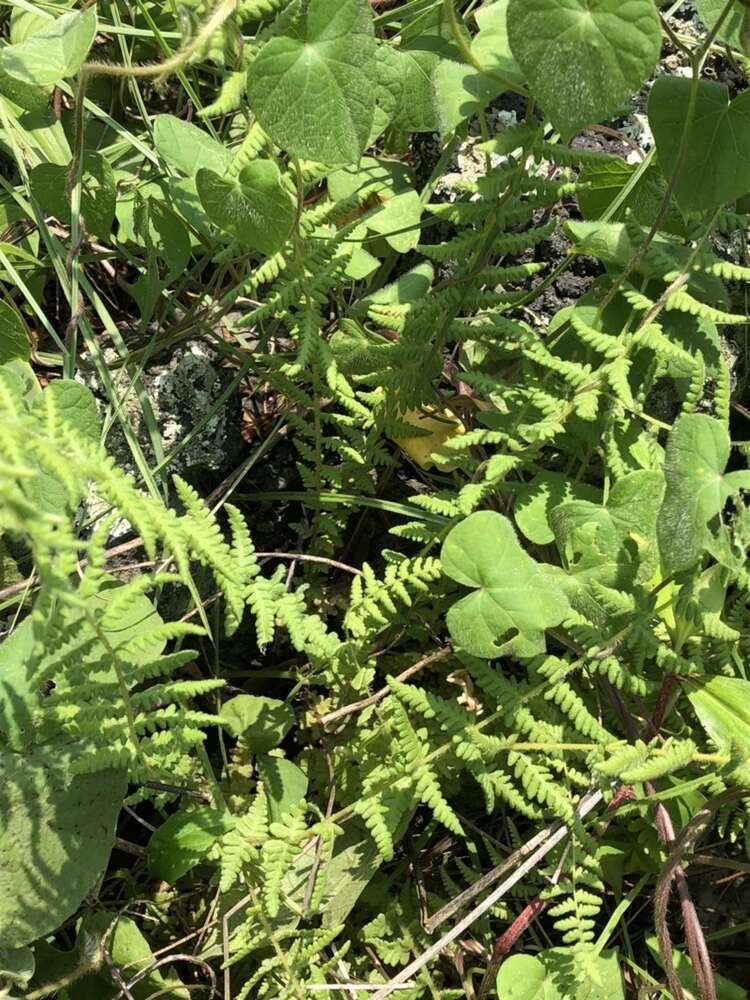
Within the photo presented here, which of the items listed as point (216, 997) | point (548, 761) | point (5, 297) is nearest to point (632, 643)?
point (548, 761)

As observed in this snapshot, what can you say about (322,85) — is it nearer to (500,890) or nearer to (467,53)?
(467,53)

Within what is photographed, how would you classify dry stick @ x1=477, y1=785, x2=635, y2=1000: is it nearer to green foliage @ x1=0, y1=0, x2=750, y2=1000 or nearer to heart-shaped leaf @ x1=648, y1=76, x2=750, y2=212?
green foliage @ x1=0, y1=0, x2=750, y2=1000

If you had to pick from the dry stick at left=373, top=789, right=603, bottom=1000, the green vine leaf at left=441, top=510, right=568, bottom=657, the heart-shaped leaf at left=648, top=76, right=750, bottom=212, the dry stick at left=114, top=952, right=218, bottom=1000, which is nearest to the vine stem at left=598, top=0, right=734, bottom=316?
the heart-shaped leaf at left=648, top=76, right=750, bottom=212

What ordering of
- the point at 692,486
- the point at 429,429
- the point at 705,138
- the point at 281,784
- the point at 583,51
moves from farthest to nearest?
the point at 429,429 → the point at 281,784 → the point at 705,138 → the point at 692,486 → the point at 583,51

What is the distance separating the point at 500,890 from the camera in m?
1.51

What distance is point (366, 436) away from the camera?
5.99 feet

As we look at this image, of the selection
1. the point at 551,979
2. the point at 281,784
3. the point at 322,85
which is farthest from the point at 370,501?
the point at 551,979

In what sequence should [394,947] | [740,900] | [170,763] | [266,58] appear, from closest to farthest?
[266,58]
[170,763]
[394,947]
[740,900]

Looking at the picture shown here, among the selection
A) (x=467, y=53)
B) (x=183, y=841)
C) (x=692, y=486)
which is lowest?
(x=183, y=841)

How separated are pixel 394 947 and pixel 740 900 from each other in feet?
2.22

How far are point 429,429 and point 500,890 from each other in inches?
33.4

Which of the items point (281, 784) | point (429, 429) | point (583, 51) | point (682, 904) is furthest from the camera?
point (429, 429)

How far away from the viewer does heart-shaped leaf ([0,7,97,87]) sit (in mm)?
1432

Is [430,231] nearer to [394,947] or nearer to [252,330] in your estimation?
[252,330]
